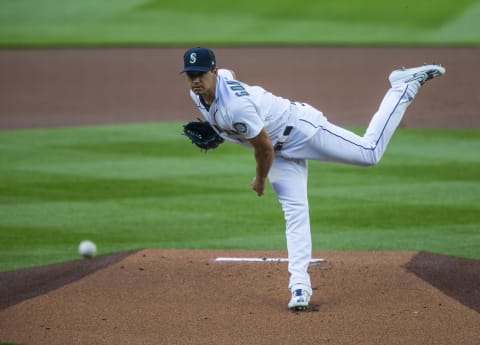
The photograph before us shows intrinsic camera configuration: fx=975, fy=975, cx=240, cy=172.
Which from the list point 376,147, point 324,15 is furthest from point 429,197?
point 324,15

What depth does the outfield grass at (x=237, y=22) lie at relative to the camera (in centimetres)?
3020

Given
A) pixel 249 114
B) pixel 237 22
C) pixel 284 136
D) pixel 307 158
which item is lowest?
pixel 307 158

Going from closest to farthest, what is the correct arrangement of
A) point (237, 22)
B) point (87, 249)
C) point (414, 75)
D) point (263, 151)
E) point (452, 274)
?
point (263, 151)
point (414, 75)
point (452, 274)
point (87, 249)
point (237, 22)

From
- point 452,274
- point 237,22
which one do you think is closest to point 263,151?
point 452,274

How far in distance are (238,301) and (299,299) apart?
54cm

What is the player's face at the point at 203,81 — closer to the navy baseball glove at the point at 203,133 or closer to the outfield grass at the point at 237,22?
the navy baseball glove at the point at 203,133

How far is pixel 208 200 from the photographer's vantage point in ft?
36.2

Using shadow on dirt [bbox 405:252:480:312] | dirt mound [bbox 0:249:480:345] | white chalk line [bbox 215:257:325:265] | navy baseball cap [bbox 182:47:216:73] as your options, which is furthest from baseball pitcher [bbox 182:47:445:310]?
white chalk line [bbox 215:257:325:265]

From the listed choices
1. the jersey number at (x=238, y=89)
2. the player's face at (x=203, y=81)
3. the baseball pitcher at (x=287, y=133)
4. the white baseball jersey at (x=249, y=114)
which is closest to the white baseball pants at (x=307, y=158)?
the baseball pitcher at (x=287, y=133)

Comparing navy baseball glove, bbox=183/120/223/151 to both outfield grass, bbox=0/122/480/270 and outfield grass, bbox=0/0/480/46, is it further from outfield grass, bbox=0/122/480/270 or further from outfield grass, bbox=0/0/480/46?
outfield grass, bbox=0/0/480/46

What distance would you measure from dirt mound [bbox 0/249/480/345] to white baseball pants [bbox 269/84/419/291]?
0.38 m

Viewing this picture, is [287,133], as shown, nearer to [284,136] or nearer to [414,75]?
[284,136]

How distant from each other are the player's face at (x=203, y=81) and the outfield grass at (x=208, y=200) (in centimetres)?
305

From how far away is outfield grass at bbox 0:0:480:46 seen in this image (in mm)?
30203
